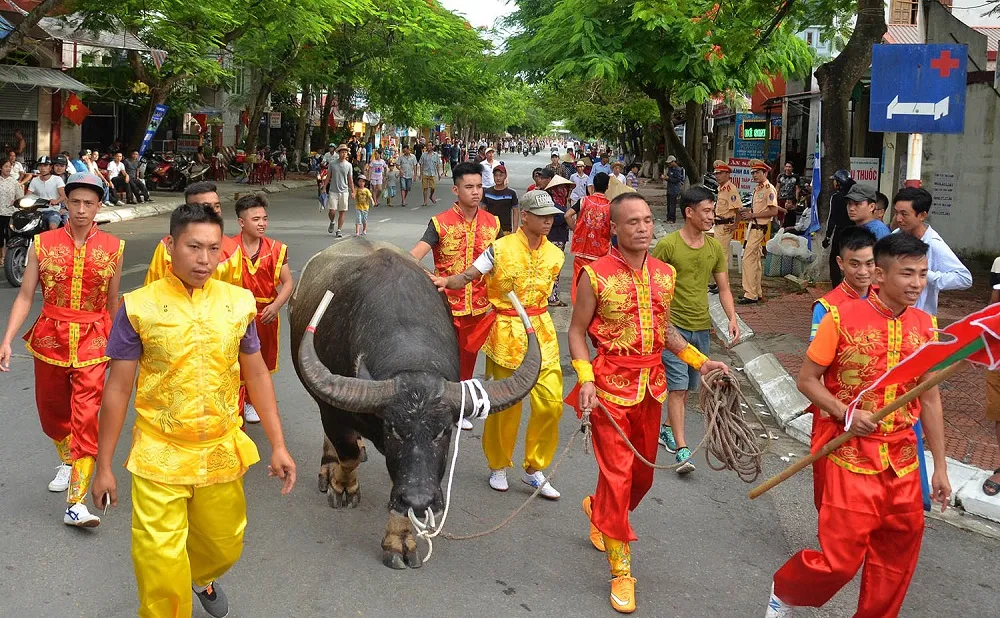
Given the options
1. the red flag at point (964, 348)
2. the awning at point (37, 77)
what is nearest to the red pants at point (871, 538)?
the red flag at point (964, 348)

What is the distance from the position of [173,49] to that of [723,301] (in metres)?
20.4

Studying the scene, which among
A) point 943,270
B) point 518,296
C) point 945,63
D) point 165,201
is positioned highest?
point 945,63

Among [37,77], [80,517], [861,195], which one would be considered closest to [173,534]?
[80,517]

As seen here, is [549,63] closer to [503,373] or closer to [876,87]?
[876,87]

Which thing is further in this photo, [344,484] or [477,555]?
[344,484]

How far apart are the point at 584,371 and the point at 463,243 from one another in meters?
2.39

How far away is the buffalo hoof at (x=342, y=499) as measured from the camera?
549 centimetres

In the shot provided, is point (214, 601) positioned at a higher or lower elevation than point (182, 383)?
lower

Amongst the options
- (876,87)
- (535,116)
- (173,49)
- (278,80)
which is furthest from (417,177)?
Answer: (535,116)

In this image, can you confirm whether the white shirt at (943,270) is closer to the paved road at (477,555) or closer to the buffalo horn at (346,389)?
the paved road at (477,555)

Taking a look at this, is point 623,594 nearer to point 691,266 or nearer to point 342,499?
point 342,499

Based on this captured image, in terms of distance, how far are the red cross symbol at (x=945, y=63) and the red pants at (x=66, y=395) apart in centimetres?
657

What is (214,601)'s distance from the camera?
13.4 ft

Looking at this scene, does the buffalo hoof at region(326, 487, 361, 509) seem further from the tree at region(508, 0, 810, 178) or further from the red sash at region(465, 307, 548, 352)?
the tree at region(508, 0, 810, 178)
